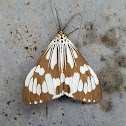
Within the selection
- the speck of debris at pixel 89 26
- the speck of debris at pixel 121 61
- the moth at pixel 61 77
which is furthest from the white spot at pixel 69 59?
the speck of debris at pixel 121 61

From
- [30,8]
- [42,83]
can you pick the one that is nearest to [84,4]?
[30,8]

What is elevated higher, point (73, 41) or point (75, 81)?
point (73, 41)

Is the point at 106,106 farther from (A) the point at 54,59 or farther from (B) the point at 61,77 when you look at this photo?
(A) the point at 54,59

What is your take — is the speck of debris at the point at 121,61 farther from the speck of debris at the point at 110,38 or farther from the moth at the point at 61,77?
the moth at the point at 61,77

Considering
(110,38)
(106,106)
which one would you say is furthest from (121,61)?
(106,106)

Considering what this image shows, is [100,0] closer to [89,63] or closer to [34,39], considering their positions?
[89,63]
